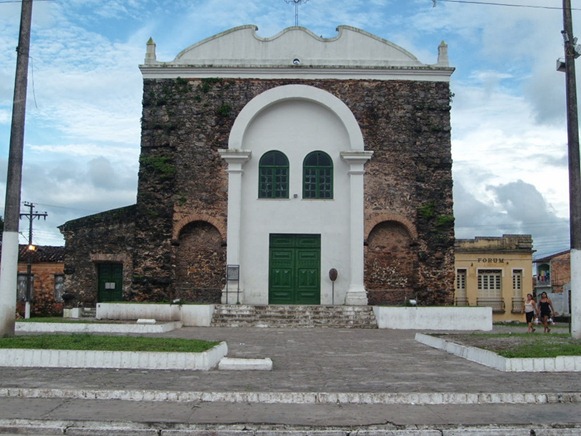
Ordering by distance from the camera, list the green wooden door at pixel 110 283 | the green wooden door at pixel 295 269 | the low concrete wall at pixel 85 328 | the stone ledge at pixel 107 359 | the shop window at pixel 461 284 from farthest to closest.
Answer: the shop window at pixel 461 284 → the green wooden door at pixel 110 283 → the green wooden door at pixel 295 269 → the low concrete wall at pixel 85 328 → the stone ledge at pixel 107 359

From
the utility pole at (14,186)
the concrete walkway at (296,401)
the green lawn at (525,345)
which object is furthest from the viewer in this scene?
the utility pole at (14,186)

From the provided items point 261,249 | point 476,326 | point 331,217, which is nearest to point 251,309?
point 261,249

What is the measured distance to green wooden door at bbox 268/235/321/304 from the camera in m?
22.5

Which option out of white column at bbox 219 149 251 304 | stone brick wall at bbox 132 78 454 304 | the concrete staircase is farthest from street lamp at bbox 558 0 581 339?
white column at bbox 219 149 251 304

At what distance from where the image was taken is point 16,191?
41.4 feet

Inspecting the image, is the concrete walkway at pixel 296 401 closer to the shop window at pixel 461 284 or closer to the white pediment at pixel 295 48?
the white pediment at pixel 295 48

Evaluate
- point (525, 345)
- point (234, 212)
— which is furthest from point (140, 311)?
point (525, 345)

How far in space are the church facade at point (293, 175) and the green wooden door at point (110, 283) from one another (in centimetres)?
46

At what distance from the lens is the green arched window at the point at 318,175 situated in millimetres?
22875

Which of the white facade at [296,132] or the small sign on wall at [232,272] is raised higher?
the white facade at [296,132]

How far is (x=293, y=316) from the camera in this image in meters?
20.0

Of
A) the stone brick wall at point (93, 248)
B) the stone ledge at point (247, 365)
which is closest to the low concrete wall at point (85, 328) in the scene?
the stone brick wall at point (93, 248)

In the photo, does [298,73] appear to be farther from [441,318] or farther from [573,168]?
[573,168]

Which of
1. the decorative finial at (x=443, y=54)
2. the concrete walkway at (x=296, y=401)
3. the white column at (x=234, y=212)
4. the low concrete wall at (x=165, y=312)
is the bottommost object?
the concrete walkway at (x=296, y=401)
